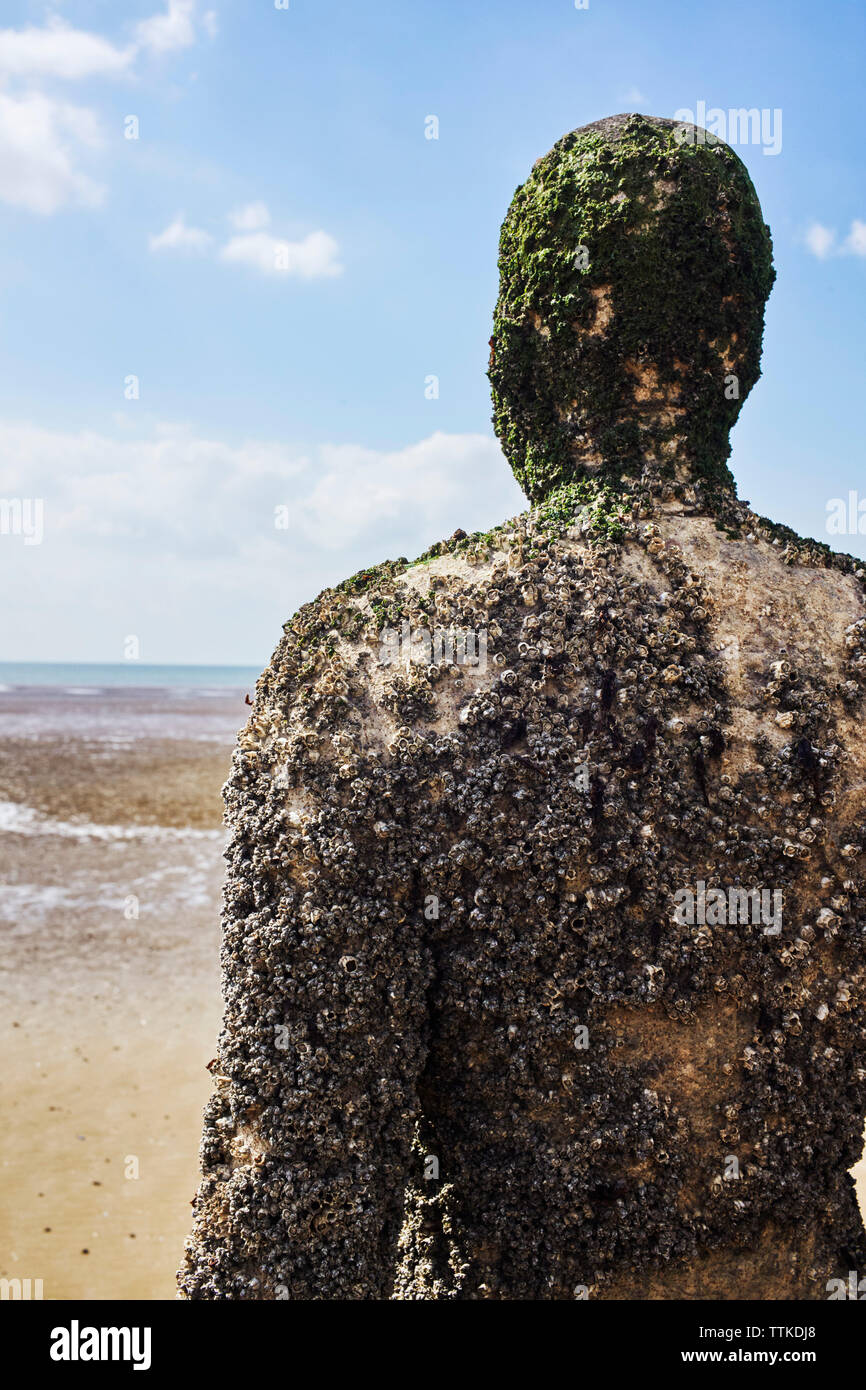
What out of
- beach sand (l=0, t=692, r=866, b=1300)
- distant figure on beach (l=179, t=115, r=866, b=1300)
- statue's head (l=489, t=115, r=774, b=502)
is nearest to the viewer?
distant figure on beach (l=179, t=115, r=866, b=1300)

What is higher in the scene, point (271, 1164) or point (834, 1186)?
point (271, 1164)

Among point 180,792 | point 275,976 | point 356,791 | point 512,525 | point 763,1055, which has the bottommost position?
point 180,792

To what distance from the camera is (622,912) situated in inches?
113

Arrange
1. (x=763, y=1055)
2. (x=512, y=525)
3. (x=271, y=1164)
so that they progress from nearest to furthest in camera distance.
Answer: (x=271, y=1164)
(x=763, y=1055)
(x=512, y=525)

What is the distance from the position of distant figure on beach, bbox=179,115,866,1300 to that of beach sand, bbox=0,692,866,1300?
17.5 feet

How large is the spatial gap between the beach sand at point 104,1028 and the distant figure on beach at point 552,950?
533 cm

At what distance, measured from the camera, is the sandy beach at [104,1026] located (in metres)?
7.77

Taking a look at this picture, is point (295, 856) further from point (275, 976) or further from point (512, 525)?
point (512, 525)

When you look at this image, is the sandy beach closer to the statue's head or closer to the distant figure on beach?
the distant figure on beach

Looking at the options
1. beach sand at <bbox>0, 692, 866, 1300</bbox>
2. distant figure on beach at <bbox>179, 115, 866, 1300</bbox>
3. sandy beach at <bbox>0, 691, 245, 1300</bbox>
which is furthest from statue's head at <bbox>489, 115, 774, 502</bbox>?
sandy beach at <bbox>0, 691, 245, 1300</bbox>

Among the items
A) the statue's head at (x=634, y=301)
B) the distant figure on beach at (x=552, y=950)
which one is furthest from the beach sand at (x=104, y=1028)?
the statue's head at (x=634, y=301)

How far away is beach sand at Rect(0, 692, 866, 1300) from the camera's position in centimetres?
777
